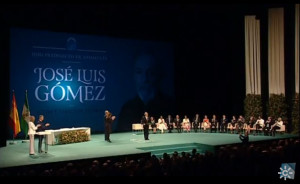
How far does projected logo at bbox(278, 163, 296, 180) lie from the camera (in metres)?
5.19

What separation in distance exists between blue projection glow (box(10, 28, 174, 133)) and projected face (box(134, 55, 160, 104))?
74 mm

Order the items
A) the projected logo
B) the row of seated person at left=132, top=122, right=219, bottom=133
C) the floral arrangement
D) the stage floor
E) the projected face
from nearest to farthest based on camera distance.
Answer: the projected logo, the stage floor, the floral arrangement, the row of seated person at left=132, top=122, right=219, bottom=133, the projected face

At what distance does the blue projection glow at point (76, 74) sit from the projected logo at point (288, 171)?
1136cm

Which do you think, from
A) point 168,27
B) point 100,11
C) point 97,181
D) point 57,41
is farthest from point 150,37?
point 97,181

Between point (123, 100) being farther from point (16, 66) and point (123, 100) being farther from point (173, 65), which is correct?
point (16, 66)

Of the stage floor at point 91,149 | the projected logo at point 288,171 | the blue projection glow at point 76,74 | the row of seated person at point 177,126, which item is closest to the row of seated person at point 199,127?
the row of seated person at point 177,126

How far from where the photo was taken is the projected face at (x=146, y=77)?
1736 centimetres

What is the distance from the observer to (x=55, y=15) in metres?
14.7

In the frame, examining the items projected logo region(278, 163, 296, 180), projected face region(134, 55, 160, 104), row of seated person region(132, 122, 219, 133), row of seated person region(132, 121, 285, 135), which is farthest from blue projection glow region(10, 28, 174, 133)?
projected logo region(278, 163, 296, 180)

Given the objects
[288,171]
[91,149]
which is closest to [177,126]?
[91,149]

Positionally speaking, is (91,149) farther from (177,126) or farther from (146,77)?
(146,77)

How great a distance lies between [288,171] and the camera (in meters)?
5.25

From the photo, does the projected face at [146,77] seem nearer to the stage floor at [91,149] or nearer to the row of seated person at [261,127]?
the row of seated person at [261,127]

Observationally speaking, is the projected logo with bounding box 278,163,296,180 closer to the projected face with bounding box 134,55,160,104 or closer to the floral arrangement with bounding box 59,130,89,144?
the floral arrangement with bounding box 59,130,89,144
